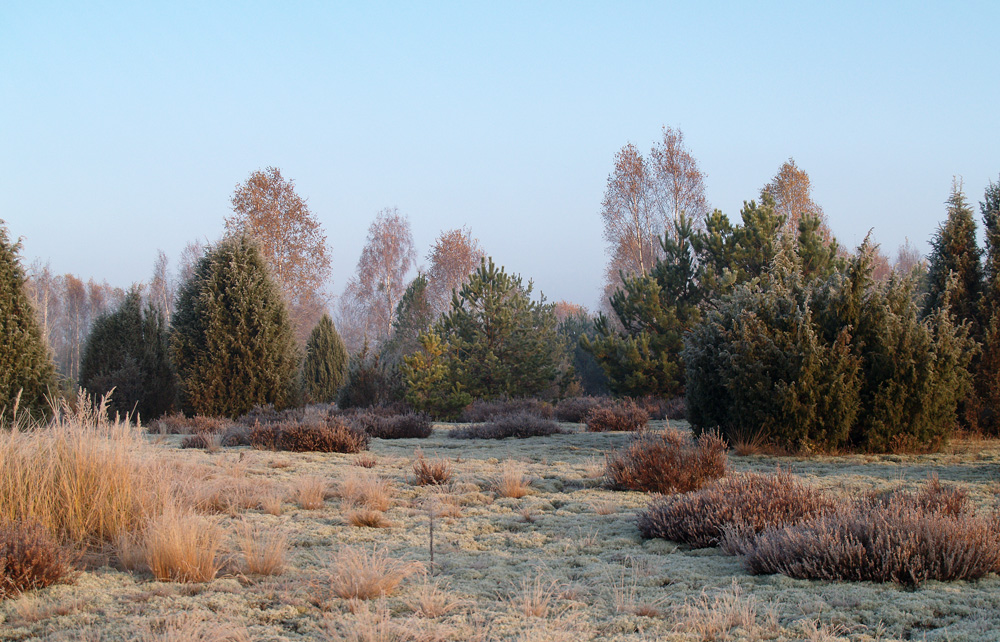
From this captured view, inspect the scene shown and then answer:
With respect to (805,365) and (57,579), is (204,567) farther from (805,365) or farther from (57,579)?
(805,365)

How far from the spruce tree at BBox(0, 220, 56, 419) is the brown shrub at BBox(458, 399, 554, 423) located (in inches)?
343

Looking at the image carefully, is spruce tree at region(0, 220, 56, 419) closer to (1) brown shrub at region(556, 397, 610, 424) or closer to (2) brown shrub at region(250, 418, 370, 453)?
(2) brown shrub at region(250, 418, 370, 453)

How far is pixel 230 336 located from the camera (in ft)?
47.9

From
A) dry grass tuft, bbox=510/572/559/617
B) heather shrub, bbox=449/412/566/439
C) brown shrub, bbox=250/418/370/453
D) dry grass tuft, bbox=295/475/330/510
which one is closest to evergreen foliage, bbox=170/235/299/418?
brown shrub, bbox=250/418/370/453

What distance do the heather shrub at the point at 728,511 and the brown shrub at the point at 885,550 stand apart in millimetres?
443

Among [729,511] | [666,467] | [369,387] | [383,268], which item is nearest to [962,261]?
[666,467]

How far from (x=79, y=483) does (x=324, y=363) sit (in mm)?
19377

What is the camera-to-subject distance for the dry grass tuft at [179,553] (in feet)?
13.1

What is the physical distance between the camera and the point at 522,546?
4.94 m

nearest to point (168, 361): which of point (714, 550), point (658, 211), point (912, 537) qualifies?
point (714, 550)

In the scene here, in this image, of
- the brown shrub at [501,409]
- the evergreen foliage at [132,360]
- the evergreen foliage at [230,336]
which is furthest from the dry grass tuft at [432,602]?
the evergreen foliage at [132,360]

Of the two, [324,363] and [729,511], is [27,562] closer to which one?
[729,511]

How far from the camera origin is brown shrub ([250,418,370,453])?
32.5ft

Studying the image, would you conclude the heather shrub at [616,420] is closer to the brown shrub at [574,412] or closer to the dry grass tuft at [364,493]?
the brown shrub at [574,412]
